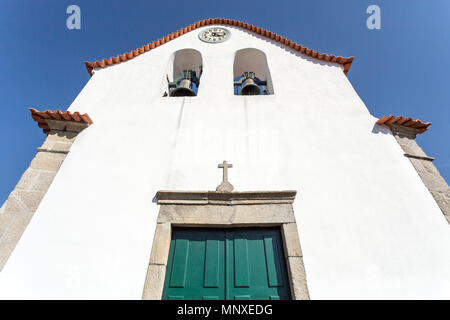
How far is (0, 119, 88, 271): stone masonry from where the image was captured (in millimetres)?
2516

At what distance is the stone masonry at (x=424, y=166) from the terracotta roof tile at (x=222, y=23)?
2.02m

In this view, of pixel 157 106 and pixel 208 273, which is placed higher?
pixel 157 106

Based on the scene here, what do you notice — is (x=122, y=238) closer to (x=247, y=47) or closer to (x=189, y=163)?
(x=189, y=163)

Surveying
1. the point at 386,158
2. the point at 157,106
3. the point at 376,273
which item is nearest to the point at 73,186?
the point at 157,106

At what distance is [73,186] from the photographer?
9.61 ft

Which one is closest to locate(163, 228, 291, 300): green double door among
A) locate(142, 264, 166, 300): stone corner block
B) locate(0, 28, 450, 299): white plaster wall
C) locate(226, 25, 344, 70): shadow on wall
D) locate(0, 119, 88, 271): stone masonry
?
locate(142, 264, 166, 300): stone corner block

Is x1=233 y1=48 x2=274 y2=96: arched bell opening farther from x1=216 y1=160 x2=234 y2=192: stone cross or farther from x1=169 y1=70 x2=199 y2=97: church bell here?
x1=216 y1=160 x2=234 y2=192: stone cross

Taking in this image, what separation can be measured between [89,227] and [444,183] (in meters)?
Result: 4.62

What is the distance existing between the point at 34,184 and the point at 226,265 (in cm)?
266

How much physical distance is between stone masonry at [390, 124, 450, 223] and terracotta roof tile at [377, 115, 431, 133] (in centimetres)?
5

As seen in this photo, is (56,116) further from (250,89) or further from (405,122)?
(405,122)

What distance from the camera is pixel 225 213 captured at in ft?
8.93

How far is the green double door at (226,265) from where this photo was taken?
2.29 metres
